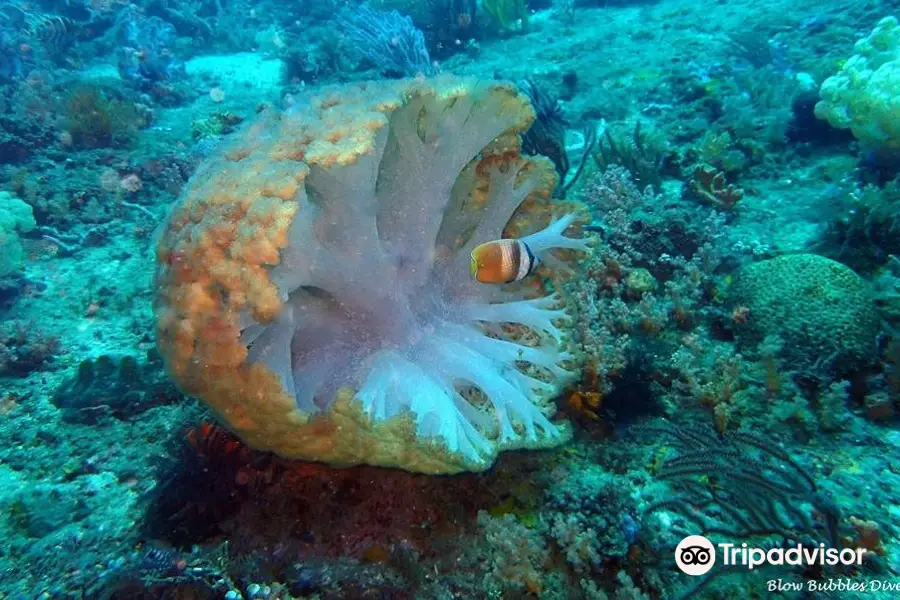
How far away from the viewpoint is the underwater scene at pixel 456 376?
7.32 feet

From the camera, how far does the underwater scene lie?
2232 mm

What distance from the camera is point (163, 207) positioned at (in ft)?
21.7

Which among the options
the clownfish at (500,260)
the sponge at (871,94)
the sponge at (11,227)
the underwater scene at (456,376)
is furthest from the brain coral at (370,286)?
the sponge at (11,227)

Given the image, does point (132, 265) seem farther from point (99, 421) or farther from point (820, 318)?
point (820, 318)

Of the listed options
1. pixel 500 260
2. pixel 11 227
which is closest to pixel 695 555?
pixel 500 260

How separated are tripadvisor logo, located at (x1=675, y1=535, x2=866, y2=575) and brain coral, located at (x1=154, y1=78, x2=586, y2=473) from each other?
2.64ft

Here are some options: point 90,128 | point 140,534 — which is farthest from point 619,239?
point 90,128

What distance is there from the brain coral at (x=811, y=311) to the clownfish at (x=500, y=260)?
1944 millimetres

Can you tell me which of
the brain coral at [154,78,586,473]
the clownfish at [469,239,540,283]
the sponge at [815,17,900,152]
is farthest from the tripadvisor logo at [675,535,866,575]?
the sponge at [815,17,900,152]

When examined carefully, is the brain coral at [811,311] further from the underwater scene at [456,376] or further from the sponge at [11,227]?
→ the sponge at [11,227]

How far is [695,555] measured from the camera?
2.33 metres

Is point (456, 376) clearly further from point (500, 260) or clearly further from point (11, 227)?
point (11, 227)

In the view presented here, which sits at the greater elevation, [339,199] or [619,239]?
[339,199]

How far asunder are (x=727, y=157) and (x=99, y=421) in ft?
21.4
